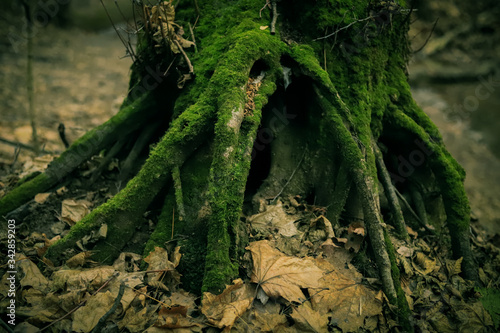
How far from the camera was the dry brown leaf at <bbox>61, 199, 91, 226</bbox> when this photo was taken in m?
2.92

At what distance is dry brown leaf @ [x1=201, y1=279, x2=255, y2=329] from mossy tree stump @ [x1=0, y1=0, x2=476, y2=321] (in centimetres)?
8

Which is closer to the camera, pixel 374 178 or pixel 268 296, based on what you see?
pixel 268 296

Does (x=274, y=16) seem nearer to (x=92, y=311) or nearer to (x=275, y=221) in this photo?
(x=275, y=221)

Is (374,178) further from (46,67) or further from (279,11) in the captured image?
(46,67)

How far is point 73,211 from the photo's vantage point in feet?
Result: 9.85

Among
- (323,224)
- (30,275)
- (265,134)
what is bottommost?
(30,275)

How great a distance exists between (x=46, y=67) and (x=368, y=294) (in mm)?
10520

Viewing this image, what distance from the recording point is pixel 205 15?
3.26 m

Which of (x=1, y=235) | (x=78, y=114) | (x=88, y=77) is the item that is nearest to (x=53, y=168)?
(x=1, y=235)

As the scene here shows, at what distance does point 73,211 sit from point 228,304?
1910mm

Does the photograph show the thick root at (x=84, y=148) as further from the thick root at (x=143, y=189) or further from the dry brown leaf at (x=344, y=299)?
the dry brown leaf at (x=344, y=299)

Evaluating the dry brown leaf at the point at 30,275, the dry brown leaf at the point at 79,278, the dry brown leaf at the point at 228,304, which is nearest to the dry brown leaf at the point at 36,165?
the dry brown leaf at the point at 30,275

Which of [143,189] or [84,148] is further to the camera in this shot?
[84,148]

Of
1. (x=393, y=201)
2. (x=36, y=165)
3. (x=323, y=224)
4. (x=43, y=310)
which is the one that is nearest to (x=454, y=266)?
(x=393, y=201)
